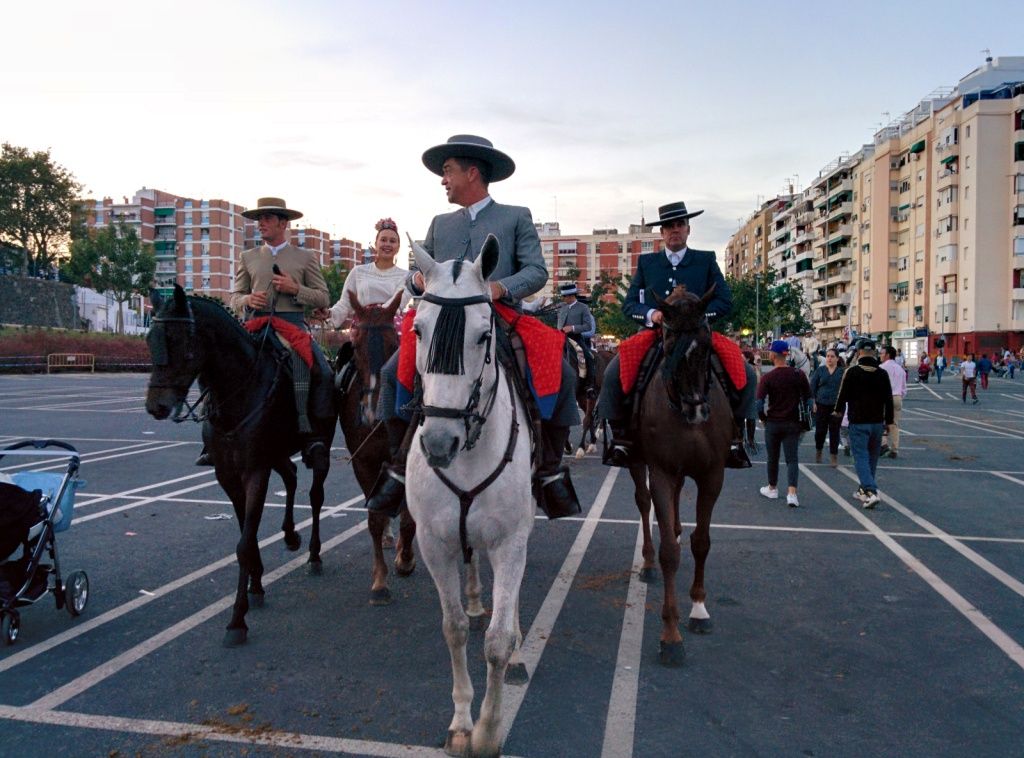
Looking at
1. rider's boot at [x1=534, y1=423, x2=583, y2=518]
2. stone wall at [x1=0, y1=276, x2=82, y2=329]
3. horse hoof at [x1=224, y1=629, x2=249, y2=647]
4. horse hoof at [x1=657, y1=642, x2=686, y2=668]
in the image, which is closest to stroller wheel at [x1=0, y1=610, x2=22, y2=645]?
horse hoof at [x1=224, y1=629, x2=249, y2=647]

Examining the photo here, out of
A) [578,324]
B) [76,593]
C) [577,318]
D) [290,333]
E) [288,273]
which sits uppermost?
[288,273]

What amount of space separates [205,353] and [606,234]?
15997cm

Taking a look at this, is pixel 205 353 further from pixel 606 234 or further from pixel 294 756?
pixel 606 234

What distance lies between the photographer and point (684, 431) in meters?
5.80

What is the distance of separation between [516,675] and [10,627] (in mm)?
3717

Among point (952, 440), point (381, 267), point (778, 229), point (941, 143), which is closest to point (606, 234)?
point (778, 229)

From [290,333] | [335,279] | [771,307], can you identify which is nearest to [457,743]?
[290,333]

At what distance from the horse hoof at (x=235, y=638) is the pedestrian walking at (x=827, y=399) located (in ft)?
41.7

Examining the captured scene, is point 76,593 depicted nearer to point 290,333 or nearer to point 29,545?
point 29,545

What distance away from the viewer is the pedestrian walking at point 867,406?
37.0 ft

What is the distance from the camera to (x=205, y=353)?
19.4 ft

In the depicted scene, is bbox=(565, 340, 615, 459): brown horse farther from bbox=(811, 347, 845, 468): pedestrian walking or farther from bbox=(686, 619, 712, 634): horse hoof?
bbox=(686, 619, 712, 634): horse hoof

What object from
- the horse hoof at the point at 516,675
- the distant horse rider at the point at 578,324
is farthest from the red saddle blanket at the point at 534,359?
the distant horse rider at the point at 578,324

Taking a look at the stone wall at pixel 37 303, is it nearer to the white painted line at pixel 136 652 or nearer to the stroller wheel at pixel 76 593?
the stroller wheel at pixel 76 593
